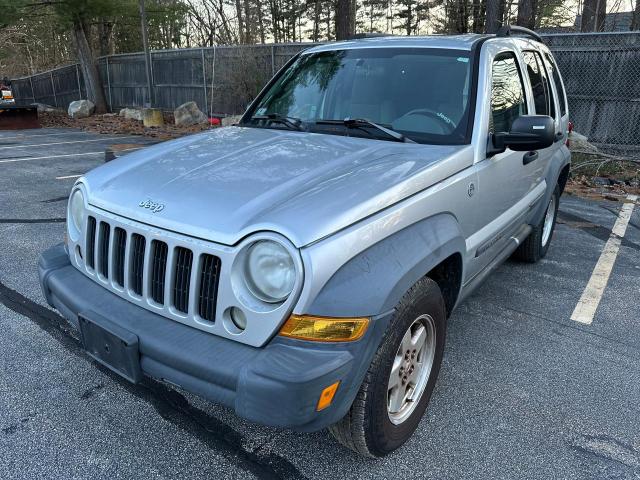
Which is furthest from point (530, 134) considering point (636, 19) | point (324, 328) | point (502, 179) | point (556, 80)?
point (636, 19)

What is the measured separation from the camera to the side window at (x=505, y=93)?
10.3 ft

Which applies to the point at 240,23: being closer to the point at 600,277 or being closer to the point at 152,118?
the point at 152,118

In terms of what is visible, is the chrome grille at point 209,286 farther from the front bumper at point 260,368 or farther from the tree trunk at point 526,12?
the tree trunk at point 526,12

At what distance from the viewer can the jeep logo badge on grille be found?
2173mm

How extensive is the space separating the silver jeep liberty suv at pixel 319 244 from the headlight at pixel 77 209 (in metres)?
0.01

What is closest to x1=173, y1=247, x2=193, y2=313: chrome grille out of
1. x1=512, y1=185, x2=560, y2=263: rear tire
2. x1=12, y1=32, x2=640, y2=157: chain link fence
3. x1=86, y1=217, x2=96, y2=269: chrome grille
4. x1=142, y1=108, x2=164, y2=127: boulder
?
x1=86, y1=217, x2=96, y2=269: chrome grille

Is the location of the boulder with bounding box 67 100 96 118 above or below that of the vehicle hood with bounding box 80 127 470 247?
below

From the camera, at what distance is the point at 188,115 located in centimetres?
1617

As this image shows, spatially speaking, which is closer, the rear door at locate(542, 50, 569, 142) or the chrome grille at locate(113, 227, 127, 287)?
the chrome grille at locate(113, 227, 127, 287)

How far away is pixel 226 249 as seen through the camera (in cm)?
192

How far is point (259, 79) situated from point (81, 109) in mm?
10401

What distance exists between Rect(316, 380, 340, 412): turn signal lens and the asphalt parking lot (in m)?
0.60

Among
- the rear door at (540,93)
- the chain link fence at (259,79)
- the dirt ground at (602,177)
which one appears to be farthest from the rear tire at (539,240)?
the chain link fence at (259,79)

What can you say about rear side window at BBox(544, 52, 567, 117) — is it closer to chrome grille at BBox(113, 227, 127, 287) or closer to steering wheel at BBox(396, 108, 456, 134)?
steering wheel at BBox(396, 108, 456, 134)
